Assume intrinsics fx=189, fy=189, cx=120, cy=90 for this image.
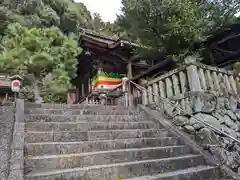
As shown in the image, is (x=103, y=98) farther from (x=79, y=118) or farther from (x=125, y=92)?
(x=79, y=118)

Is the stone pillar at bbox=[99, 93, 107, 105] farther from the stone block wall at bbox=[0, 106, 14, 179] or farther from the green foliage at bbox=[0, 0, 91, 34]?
the green foliage at bbox=[0, 0, 91, 34]

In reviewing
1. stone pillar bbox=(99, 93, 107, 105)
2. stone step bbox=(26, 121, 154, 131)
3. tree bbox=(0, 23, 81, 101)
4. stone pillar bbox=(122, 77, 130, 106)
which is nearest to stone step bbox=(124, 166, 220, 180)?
stone step bbox=(26, 121, 154, 131)

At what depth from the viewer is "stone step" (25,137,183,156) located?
2.73 meters

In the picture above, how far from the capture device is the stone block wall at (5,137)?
219 centimetres

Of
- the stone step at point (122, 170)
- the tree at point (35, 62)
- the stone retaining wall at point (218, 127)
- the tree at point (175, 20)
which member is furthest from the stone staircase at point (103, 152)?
the tree at point (35, 62)

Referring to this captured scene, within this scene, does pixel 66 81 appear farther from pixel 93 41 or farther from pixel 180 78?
pixel 180 78

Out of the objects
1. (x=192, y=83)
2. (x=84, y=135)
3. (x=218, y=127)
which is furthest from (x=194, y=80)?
(x=84, y=135)

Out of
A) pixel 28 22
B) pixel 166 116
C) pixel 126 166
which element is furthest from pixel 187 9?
pixel 28 22

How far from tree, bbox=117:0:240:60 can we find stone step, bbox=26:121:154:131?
2.89 m

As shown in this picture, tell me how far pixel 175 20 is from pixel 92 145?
4.58 meters

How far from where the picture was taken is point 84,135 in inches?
129

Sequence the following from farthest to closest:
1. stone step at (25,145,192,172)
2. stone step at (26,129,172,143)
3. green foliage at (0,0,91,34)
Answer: green foliage at (0,0,91,34) < stone step at (26,129,172,143) < stone step at (25,145,192,172)

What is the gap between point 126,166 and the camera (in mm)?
2670

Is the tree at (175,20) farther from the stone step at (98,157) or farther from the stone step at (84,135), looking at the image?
the stone step at (98,157)
